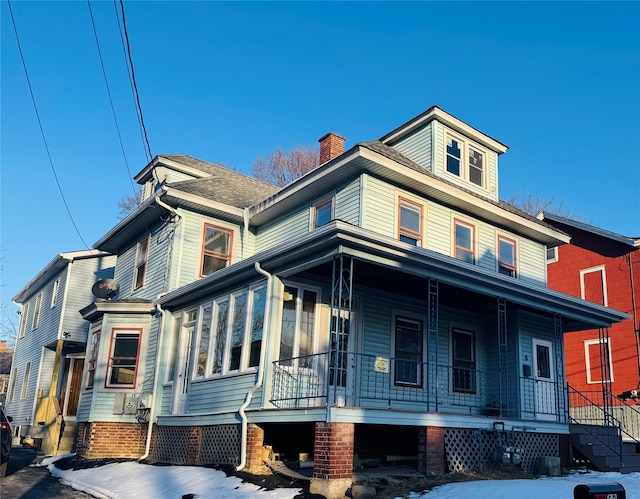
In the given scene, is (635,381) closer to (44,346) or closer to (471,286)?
(471,286)

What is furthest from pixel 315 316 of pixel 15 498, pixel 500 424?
pixel 15 498

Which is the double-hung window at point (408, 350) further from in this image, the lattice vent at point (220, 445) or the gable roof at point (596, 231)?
the gable roof at point (596, 231)

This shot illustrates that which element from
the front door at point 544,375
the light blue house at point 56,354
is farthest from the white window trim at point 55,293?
the front door at point 544,375

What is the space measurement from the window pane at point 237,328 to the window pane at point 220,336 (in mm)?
369

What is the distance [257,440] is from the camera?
37.6 ft

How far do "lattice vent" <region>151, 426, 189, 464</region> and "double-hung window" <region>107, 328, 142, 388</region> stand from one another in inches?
77.8

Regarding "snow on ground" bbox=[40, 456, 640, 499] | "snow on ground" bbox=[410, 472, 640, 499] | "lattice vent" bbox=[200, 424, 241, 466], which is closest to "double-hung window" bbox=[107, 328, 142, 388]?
"snow on ground" bbox=[40, 456, 640, 499]

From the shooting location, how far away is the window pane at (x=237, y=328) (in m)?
13.1

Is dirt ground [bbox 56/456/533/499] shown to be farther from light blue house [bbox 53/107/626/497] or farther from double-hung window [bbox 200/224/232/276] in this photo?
double-hung window [bbox 200/224/232/276]

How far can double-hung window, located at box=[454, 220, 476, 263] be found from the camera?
16.3 m

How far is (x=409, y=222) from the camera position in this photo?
602 inches

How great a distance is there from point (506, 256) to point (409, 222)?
3813 millimetres

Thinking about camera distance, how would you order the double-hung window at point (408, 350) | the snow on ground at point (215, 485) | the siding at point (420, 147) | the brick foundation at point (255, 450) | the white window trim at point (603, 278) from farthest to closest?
1. the white window trim at point (603, 278)
2. the siding at point (420, 147)
3. the double-hung window at point (408, 350)
4. the brick foundation at point (255, 450)
5. the snow on ground at point (215, 485)

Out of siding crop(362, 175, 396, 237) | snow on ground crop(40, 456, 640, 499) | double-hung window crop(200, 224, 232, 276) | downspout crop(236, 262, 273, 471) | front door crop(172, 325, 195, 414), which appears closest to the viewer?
snow on ground crop(40, 456, 640, 499)
